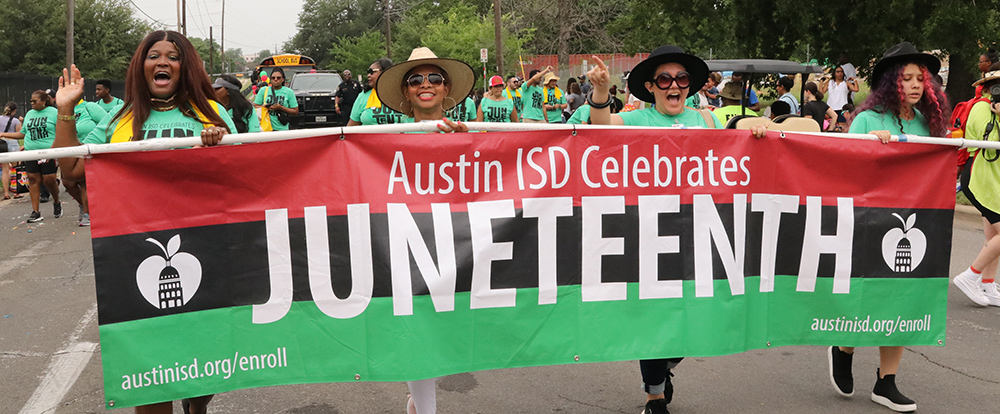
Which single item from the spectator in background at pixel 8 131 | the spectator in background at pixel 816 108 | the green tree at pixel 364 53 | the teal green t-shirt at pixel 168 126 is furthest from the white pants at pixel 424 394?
the green tree at pixel 364 53

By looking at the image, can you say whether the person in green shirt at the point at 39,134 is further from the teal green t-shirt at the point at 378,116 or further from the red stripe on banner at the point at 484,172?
the red stripe on banner at the point at 484,172

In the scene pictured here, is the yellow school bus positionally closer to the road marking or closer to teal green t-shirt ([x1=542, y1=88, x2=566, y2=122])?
teal green t-shirt ([x1=542, y1=88, x2=566, y2=122])

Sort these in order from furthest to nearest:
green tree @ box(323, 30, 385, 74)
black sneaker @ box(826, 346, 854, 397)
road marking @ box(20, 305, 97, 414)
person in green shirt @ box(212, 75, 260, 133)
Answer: green tree @ box(323, 30, 385, 74) < person in green shirt @ box(212, 75, 260, 133) < road marking @ box(20, 305, 97, 414) < black sneaker @ box(826, 346, 854, 397)

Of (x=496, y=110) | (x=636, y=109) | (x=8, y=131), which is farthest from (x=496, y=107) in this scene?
(x=8, y=131)

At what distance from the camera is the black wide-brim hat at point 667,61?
4.39 m

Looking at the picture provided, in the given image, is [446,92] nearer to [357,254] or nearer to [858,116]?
[357,254]

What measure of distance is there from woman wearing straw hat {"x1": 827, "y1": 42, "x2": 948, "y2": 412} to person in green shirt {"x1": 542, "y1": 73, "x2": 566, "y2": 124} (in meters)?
10.7

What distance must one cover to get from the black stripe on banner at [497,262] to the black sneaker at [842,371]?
2.03 feet

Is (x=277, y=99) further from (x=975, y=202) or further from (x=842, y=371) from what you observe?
(x=842, y=371)

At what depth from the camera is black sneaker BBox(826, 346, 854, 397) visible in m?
4.80

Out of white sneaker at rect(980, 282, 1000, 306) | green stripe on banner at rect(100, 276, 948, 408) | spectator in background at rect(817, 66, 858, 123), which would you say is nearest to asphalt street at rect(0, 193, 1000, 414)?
white sneaker at rect(980, 282, 1000, 306)

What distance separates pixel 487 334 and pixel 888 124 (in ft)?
8.00

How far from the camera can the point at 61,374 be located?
5453 millimetres

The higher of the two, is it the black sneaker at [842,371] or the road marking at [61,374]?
the black sneaker at [842,371]
